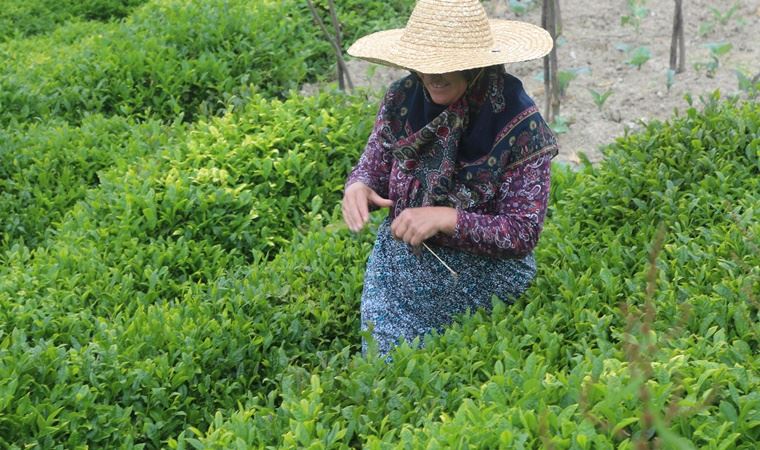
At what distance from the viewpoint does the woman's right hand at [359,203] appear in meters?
3.26

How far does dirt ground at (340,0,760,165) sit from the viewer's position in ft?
17.9

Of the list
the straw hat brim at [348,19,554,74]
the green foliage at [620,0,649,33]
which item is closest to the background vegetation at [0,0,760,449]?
the straw hat brim at [348,19,554,74]

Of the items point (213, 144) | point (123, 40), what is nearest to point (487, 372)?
point (213, 144)

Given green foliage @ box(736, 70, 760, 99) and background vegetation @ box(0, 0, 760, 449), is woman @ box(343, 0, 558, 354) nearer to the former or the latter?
background vegetation @ box(0, 0, 760, 449)

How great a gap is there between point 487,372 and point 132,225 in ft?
6.55

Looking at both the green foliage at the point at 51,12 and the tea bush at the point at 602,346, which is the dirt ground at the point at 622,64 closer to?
the tea bush at the point at 602,346

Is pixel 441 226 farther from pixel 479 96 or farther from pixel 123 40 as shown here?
pixel 123 40

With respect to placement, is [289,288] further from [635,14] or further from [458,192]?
[635,14]

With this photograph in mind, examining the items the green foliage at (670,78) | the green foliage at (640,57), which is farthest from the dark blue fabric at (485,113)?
the green foliage at (640,57)

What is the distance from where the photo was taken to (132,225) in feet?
14.1

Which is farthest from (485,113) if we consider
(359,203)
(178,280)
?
(178,280)

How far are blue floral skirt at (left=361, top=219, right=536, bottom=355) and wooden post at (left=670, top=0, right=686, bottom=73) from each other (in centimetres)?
252

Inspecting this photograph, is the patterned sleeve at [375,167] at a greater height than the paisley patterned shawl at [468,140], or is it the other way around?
the paisley patterned shawl at [468,140]

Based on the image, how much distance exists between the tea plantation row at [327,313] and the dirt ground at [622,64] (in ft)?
3.36
